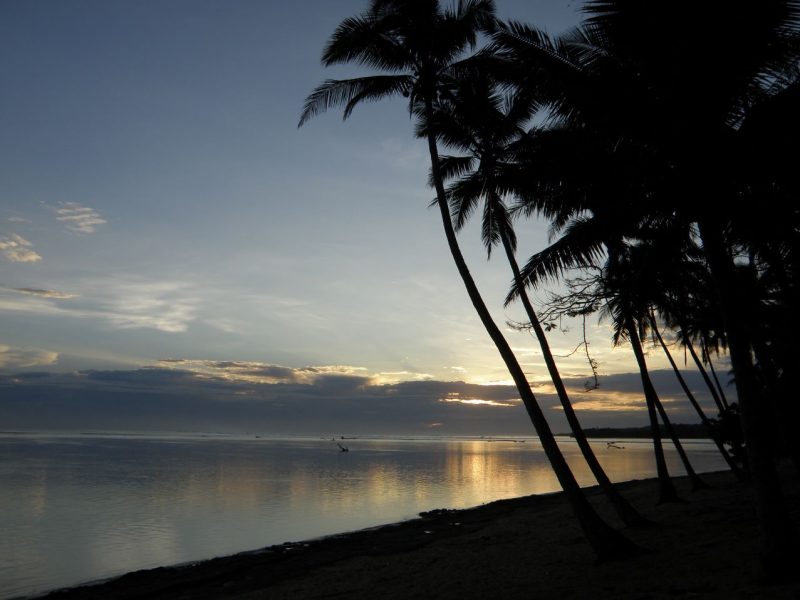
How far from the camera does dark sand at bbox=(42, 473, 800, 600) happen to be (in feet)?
31.4

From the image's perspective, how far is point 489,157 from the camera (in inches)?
648

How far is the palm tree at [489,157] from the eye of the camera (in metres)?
14.7

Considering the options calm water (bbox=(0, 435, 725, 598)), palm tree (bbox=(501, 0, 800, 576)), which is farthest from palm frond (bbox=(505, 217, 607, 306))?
calm water (bbox=(0, 435, 725, 598))

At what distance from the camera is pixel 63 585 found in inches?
675

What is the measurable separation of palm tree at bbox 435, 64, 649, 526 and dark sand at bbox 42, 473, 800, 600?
2134mm

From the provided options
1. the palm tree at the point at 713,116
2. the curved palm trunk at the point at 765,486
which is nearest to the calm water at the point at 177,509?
the curved palm trunk at the point at 765,486

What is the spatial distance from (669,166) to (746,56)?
1.78 meters

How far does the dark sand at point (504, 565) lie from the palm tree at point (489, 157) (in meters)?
2.13

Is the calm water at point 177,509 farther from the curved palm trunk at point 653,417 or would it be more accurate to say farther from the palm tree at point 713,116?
the palm tree at point 713,116

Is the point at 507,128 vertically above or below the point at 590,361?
above

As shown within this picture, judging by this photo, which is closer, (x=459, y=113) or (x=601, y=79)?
(x=601, y=79)

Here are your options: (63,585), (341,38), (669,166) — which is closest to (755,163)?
(669,166)

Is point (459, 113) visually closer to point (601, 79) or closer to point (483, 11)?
point (483, 11)

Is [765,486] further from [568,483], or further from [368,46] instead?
[368,46]
